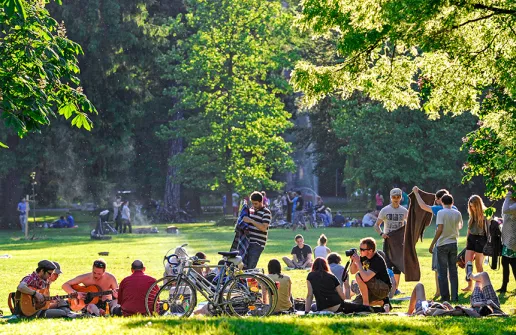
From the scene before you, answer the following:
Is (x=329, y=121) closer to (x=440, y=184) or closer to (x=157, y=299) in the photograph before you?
(x=440, y=184)

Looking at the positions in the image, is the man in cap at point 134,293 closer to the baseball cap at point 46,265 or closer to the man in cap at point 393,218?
the baseball cap at point 46,265

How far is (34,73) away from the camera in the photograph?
47.0ft

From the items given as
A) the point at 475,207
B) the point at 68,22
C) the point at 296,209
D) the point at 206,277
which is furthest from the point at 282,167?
the point at 206,277

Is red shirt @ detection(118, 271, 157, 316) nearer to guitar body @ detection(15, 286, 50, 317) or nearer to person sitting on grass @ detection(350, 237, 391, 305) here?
guitar body @ detection(15, 286, 50, 317)

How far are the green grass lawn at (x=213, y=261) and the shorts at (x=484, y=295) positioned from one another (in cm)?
83

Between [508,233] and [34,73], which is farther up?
[34,73]

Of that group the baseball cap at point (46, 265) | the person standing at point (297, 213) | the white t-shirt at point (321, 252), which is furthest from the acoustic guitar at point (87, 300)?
the person standing at point (297, 213)

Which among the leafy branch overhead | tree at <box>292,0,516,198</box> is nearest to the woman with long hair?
tree at <box>292,0,516,198</box>

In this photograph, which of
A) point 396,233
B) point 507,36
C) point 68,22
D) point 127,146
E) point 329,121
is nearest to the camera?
point 507,36

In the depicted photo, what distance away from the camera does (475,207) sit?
17719 millimetres

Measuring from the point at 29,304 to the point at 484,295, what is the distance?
21.5 feet

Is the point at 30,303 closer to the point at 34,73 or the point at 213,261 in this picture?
the point at 34,73

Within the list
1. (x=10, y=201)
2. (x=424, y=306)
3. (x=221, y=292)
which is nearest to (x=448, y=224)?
(x=424, y=306)

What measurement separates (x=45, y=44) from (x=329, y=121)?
52854 millimetres
